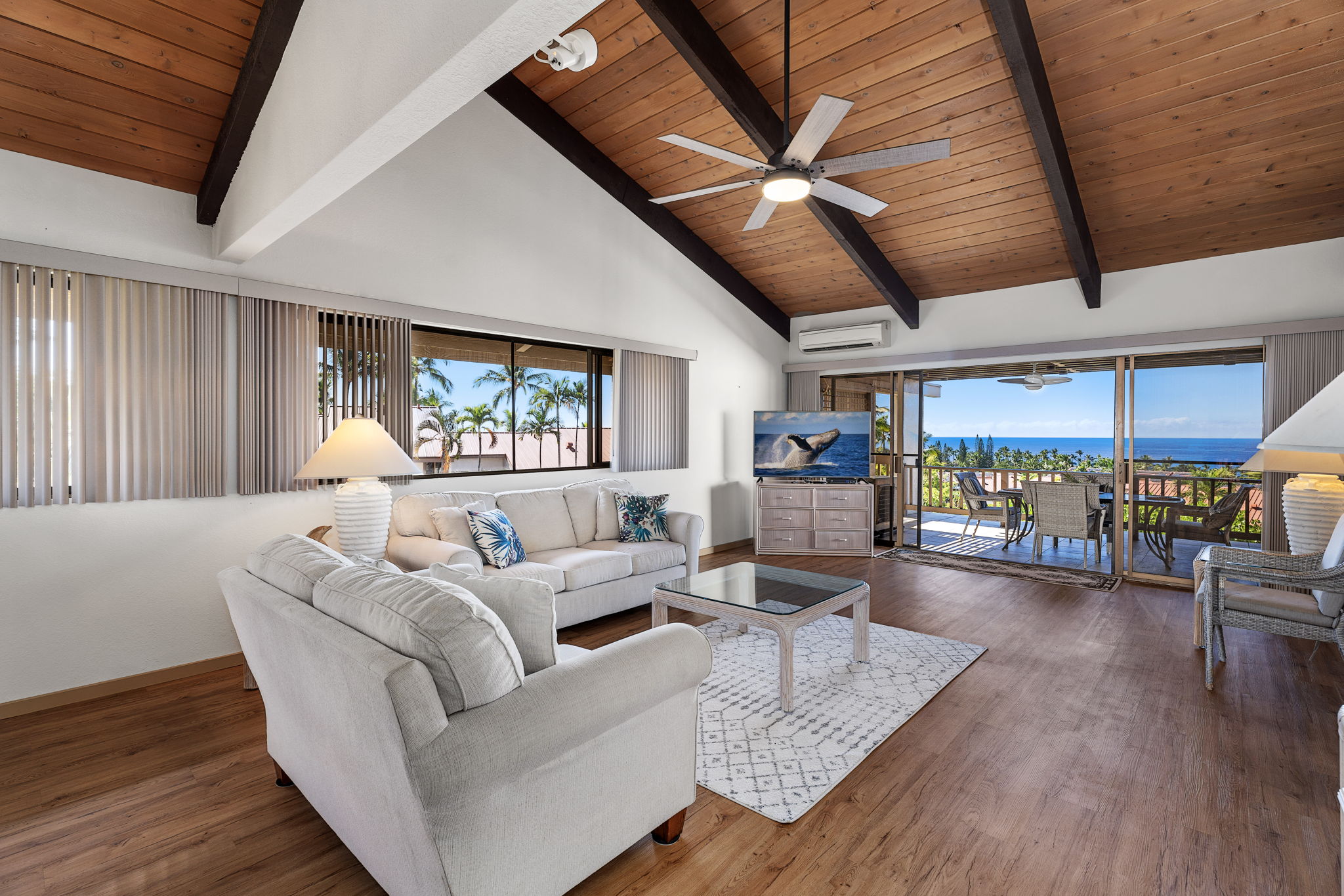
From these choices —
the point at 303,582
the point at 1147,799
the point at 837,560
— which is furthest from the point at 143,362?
the point at 837,560

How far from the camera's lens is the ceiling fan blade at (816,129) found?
2.60m

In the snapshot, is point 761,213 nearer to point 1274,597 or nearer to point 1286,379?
point 1274,597

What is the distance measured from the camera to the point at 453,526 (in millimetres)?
3656

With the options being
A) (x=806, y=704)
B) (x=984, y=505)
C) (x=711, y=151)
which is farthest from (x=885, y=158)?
(x=984, y=505)

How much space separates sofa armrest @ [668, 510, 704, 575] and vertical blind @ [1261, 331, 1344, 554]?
419 cm

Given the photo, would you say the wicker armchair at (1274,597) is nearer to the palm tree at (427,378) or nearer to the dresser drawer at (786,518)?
the dresser drawer at (786,518)

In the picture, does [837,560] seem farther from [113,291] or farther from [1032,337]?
[113,291]

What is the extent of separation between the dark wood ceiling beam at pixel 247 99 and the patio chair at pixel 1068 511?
635 cm

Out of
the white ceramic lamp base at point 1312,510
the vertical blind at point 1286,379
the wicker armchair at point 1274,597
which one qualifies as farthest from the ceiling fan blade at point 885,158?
the vertical blind at point 1286,379

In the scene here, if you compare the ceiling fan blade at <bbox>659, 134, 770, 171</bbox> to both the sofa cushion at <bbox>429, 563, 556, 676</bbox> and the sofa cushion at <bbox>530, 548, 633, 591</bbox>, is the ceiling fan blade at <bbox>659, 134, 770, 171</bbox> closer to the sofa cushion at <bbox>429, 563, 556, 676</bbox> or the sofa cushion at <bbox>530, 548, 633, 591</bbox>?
the sofa cushion at <bbox>429, 563, 556, 676</bbox>

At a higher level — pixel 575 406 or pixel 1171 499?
pixel 575 406

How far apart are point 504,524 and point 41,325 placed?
230 centimetres

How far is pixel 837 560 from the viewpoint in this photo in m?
6.15

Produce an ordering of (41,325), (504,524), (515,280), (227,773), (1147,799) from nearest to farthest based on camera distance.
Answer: (1147,799) < (227,773) < (41,325) < (504,524) < (515,280)
